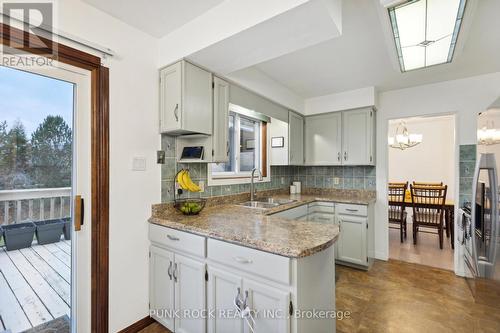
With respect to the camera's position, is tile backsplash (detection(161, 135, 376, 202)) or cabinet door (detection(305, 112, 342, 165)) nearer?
tile backsplash (detection(161, 135, 376, 202))

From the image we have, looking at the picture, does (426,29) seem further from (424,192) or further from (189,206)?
(424,192)

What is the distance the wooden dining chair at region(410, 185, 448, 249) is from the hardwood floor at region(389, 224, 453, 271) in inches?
6.3

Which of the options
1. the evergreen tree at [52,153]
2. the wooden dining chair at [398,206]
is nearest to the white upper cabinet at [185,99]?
the evergreen tree at [52,153]

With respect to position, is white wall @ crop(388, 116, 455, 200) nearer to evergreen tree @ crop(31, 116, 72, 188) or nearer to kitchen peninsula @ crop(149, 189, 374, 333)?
kitchen peninsula @ crop(149, 189, 374, 333)

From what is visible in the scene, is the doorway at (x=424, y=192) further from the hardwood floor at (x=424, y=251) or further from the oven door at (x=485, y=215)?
the oven door at (x=485, y=215)

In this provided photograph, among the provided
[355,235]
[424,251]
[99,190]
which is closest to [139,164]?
[99,190]

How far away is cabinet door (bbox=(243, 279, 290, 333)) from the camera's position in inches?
47.1

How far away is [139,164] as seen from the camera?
1.87 metres

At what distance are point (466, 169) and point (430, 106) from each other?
92 centimetres

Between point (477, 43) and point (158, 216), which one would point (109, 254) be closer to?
point (158, 216)

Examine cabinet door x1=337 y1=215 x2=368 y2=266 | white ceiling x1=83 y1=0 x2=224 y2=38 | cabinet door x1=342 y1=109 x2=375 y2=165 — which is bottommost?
cabinet door x1=337 y1=215 x2=368 y2=266

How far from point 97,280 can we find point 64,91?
1.35 metres

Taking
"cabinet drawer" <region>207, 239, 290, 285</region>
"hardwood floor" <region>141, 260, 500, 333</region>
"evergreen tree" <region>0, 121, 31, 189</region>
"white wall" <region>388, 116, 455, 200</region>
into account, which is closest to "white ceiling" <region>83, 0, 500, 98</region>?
"evergreen tree" <region>0, 121, 31, 189</region>

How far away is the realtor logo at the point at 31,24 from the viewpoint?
1.30 m
